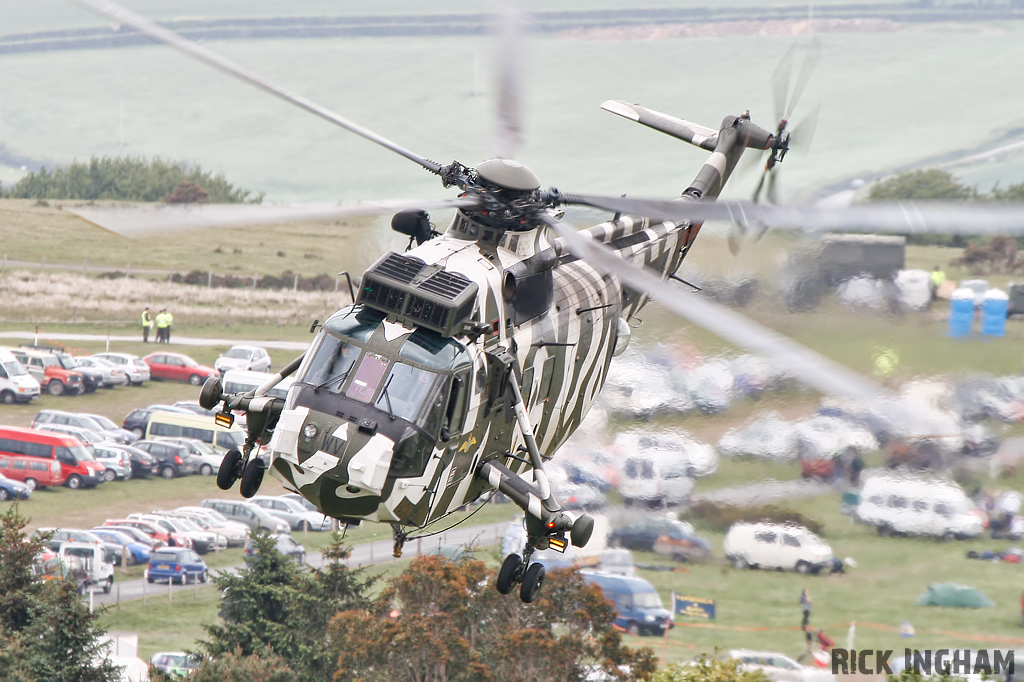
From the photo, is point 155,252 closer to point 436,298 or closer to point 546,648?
point 546,648

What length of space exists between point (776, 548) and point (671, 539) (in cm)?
338

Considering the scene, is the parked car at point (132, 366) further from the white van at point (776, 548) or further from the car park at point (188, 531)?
the white van at point (776, 548)

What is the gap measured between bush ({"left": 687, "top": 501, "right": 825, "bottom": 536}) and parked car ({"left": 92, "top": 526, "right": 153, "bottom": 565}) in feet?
62.8

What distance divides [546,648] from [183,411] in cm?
2643

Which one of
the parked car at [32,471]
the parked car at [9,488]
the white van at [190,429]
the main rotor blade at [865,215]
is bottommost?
the parked car at [9,488]

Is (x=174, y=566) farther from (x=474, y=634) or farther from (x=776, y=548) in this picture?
(x=776, y=548)

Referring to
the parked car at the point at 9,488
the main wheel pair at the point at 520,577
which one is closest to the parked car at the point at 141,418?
the parked car at the point at 9,488

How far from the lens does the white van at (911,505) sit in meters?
36.4

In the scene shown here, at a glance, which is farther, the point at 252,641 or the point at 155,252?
the point at 155,252

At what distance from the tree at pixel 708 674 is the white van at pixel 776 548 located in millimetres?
8449

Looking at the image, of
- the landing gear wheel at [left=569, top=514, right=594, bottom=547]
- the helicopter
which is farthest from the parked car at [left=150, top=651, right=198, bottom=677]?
the landing gear wheel at [left=569, top=514, right=594, bottom=547]

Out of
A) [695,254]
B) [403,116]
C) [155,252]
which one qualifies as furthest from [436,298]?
[403,116]

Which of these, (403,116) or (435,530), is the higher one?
(403,116)

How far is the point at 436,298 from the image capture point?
15531 millimetres
